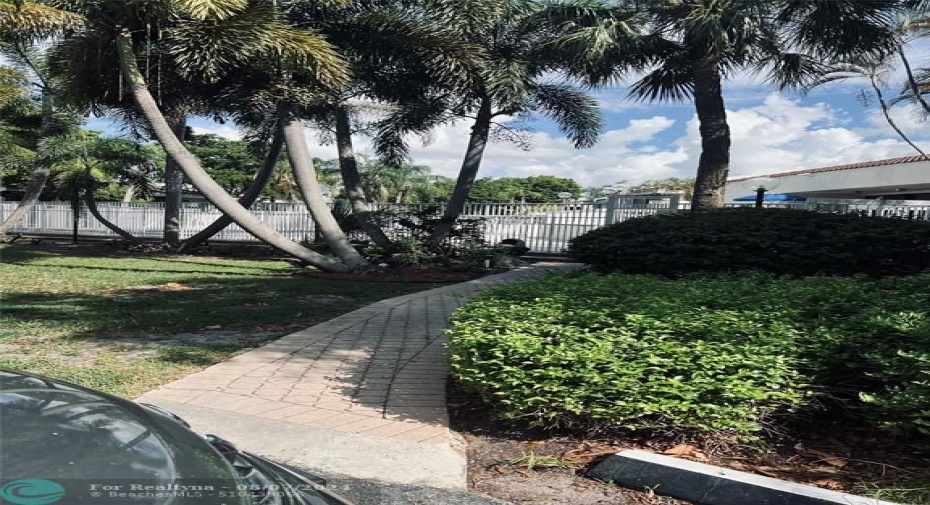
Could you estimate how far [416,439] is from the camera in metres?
3.73

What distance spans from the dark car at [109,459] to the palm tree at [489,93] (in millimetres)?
12322

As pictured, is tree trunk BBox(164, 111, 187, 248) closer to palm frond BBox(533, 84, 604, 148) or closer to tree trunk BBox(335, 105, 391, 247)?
tree trunk BBox(335, 105, 391, 247)

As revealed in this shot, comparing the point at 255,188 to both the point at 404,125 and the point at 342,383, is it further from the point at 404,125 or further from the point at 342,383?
the point at 342,383

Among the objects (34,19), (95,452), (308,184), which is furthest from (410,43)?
(95,452)

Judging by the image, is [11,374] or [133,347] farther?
[133,347]

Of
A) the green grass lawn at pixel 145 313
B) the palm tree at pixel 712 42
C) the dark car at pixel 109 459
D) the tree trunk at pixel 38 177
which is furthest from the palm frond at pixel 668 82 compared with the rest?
the tree trunk at pixel 38 177

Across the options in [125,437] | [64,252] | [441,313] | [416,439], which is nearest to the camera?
[125,437]

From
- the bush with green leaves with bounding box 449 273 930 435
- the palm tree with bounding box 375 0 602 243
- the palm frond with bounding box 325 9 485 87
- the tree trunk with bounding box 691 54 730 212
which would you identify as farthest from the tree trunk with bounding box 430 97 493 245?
the bush with green leaves with bounding box 449 273 930 435

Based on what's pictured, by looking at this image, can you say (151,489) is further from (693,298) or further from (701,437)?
(693,298)

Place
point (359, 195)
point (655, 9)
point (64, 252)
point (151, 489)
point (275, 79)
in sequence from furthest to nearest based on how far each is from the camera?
point (64, 252) < point (359, 195) < point (275, 79) < point (655, 9) < point (151, 489)

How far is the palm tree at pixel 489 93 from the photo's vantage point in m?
13.3

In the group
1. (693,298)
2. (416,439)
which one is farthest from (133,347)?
(693,298)

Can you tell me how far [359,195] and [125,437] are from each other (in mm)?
14687

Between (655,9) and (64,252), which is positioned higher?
(655,9)
